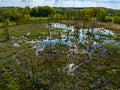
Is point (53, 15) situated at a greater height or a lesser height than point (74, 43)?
greater

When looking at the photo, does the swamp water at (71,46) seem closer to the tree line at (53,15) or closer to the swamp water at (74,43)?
the swamp water at (74,43)

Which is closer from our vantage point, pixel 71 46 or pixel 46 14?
pixel 71 46

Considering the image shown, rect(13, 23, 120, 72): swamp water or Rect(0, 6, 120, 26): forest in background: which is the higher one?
Rect(0, 6, 120, 26): forest in background

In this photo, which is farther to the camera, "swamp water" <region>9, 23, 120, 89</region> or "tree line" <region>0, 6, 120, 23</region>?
"tree line" <region>0, 6, 120, 23</region>

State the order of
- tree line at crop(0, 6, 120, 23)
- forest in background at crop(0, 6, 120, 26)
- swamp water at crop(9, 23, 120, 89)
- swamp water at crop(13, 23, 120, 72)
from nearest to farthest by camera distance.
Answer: swamp water at crop(9, 23, 120, 89) → swamp water at crop(13, 23, 120, 72) → forest in background at crop(0, 6, 120, 26) → tree line at crop(0, 6, 120, 23)

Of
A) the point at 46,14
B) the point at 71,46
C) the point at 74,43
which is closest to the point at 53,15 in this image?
the point at 46,14

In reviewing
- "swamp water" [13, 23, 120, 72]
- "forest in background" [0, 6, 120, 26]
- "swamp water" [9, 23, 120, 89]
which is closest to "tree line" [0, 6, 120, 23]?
"forest in background" [0, 6, 120, 26]

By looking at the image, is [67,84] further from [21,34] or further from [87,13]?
[87,13]

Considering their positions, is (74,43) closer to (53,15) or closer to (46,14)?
(53,15)

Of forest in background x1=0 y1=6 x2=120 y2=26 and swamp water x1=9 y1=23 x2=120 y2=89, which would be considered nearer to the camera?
swamp water x1=9 y1=23 x2=120 y2=89

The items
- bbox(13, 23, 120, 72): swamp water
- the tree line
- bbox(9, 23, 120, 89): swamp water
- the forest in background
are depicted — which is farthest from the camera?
the tree line

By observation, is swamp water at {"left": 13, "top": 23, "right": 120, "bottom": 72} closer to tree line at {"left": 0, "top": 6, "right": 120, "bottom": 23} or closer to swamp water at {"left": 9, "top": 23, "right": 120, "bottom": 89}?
swamp water at {"left": 9, "top": 23, "right": 120, "bottom": 89}

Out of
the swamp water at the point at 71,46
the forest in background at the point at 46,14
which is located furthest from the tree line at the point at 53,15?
the swamp water at the point at 71,46
